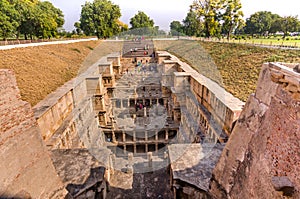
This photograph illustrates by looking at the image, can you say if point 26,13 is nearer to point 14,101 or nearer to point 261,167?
point 14,101

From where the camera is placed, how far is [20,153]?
5652 mm

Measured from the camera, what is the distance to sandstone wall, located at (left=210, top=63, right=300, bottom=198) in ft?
11.7

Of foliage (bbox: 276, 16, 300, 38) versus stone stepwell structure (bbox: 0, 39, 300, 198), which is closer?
stone stepwell structure (bbox: 0, 39, 300, 198)

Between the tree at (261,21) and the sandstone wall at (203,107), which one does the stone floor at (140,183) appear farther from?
the tree at (261,21)

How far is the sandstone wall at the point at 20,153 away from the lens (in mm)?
5203

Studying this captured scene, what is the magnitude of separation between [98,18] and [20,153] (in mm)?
53320

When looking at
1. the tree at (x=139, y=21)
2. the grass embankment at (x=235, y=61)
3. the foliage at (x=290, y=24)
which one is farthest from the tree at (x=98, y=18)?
the foliage at (x=290, y=24)

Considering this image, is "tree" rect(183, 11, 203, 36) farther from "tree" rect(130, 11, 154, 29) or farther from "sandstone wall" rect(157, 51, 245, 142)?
"sandstone wall" rect(157, 51, 245, 142)

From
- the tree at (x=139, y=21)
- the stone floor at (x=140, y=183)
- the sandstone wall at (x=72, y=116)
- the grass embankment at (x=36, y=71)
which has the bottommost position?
the stone floor at (x=140, y=183)

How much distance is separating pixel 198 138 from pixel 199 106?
7.71 feet

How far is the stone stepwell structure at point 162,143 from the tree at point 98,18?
134 feet

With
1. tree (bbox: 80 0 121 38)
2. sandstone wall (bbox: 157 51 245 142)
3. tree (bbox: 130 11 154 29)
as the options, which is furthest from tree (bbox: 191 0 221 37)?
tree (bbox: 130 11 154 29)

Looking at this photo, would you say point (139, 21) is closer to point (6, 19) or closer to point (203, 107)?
Result: point (6, 19)

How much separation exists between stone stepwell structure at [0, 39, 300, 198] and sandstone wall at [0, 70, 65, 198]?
0.03 metres
